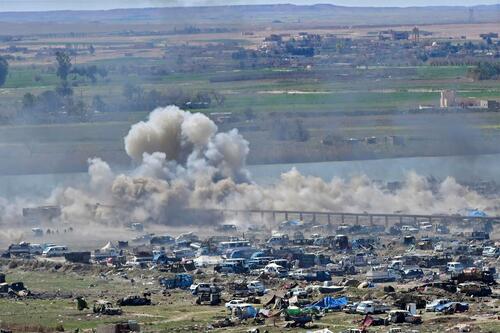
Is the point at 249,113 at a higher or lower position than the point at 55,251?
lower

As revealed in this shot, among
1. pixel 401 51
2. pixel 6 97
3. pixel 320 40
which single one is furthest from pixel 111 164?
pixel 320 40

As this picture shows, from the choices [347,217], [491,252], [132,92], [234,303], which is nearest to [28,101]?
[132,92]

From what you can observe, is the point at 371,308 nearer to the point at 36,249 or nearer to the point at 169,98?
the point at 36,249

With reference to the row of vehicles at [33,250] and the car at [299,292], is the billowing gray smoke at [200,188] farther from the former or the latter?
the car at [299,292]

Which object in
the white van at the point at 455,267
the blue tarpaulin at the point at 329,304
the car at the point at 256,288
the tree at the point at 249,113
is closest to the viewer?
the blue tarpaulin at the point at 329,304

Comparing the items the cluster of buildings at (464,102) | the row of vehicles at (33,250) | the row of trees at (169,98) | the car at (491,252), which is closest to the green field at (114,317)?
the row of vehicles at (33,250)

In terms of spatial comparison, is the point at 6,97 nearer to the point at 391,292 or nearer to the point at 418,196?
the point at 418,196

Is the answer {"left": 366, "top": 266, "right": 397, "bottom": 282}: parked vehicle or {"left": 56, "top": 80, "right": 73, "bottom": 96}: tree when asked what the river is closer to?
{"left": 56, "top": 80, "right": 73, "bottom": 96}: tree
